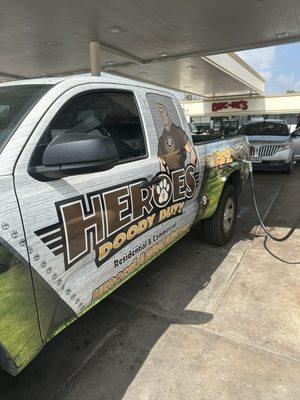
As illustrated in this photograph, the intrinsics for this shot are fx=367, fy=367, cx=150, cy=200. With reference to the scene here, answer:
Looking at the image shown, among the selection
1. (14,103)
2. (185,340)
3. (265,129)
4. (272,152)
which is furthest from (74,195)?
(265,129)

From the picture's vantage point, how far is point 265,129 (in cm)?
1239

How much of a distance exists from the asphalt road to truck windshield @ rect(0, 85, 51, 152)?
176 centimetres

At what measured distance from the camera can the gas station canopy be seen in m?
8.59

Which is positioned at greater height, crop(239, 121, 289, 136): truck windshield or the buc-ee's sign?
the buc-ee's sign

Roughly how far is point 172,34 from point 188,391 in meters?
10.2

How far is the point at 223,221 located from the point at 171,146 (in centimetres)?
188

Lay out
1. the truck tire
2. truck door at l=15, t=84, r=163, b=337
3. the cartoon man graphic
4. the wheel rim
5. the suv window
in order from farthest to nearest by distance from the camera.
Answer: the wheel rim, the truck tire, the cartoon man graphic, the suv window, truck door at l=15, t=84, r=163, b=337

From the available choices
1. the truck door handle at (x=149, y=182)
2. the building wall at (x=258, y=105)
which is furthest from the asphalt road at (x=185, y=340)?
the building wall at (x=258, y=105)

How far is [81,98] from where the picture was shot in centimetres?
245

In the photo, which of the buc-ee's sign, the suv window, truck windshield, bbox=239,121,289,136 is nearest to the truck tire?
the suv window

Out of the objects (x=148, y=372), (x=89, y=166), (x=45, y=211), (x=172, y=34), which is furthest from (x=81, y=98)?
(x=172, y=34)

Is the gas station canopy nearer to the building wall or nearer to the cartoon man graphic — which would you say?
the cartoon man graphic

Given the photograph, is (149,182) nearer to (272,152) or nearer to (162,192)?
(162,192)

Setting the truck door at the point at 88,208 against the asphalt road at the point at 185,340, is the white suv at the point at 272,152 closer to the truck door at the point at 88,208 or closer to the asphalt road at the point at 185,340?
the asphalt road at the point at 185,340
